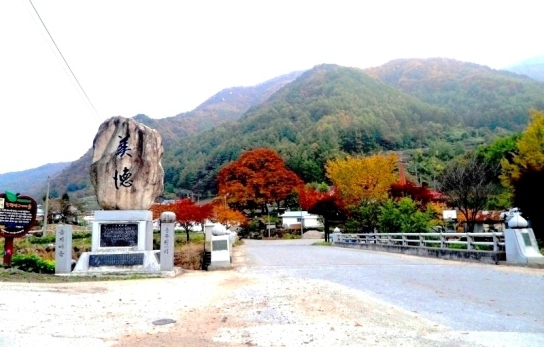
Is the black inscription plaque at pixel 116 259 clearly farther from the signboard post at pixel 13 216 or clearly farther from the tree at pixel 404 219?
the tree at pixel 404 219

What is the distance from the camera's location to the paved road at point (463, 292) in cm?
566

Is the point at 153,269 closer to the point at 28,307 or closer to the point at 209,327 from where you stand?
the point at 28,307

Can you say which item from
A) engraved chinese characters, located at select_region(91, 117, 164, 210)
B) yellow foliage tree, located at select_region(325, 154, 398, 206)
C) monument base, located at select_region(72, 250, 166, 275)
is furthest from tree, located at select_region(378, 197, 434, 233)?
monument base, located at select_region(72, 250, 166, 275)

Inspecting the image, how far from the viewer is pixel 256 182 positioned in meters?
55.8

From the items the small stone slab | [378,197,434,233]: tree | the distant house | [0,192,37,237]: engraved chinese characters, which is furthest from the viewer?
the distant house

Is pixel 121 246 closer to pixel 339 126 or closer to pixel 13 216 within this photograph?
pixel 13 216

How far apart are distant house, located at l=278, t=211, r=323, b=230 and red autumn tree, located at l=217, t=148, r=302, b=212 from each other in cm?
283

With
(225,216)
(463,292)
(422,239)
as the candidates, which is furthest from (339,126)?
(463,292)

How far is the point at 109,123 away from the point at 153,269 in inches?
213

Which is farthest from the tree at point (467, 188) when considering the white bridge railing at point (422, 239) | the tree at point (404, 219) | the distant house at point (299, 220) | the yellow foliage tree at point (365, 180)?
the distant house at point (299, 220)

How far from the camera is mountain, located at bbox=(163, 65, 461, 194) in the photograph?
276 ft

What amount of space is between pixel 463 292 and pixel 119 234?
33.9 feet

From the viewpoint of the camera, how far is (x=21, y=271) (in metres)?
12.5

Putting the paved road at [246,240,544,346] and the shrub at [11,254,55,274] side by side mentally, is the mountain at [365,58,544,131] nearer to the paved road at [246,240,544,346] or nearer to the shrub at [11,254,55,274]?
the paved road at [246,240,544,346]
